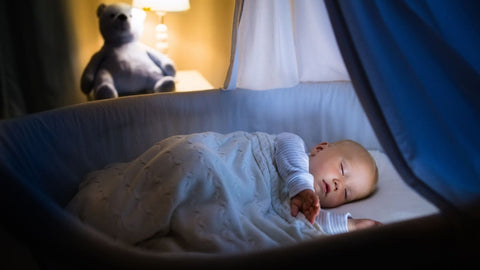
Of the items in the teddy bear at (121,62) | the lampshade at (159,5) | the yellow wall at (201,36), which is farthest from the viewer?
the yellow wall at (201,36)

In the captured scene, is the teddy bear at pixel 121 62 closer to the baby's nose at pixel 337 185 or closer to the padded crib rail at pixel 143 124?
the padded crib rail at pixel 143 124

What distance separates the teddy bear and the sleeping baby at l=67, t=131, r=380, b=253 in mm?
1320

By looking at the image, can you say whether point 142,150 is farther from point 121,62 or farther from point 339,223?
point 121,62

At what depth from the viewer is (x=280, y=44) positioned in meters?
1.79

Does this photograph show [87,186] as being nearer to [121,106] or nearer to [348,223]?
[121,106]

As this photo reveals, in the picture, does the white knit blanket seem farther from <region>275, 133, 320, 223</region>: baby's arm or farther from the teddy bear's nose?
the teddy bear's nose

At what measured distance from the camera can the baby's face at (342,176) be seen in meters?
1.39

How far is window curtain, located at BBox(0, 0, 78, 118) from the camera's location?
1.76 meters

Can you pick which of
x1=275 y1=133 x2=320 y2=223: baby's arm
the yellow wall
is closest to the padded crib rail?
x1=275 y1=133 x2=320 y2=223: baby's arm

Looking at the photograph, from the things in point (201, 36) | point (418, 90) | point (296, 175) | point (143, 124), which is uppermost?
point (201, 36)

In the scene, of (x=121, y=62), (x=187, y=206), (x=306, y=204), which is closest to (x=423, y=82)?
(x=306, y=204)

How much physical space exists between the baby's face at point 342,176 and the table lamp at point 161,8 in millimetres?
1702

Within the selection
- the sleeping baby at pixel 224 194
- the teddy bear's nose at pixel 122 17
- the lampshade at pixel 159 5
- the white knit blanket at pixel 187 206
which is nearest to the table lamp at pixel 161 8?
the lampshade at pixel 159 5

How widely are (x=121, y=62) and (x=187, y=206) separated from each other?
5.71 ft
